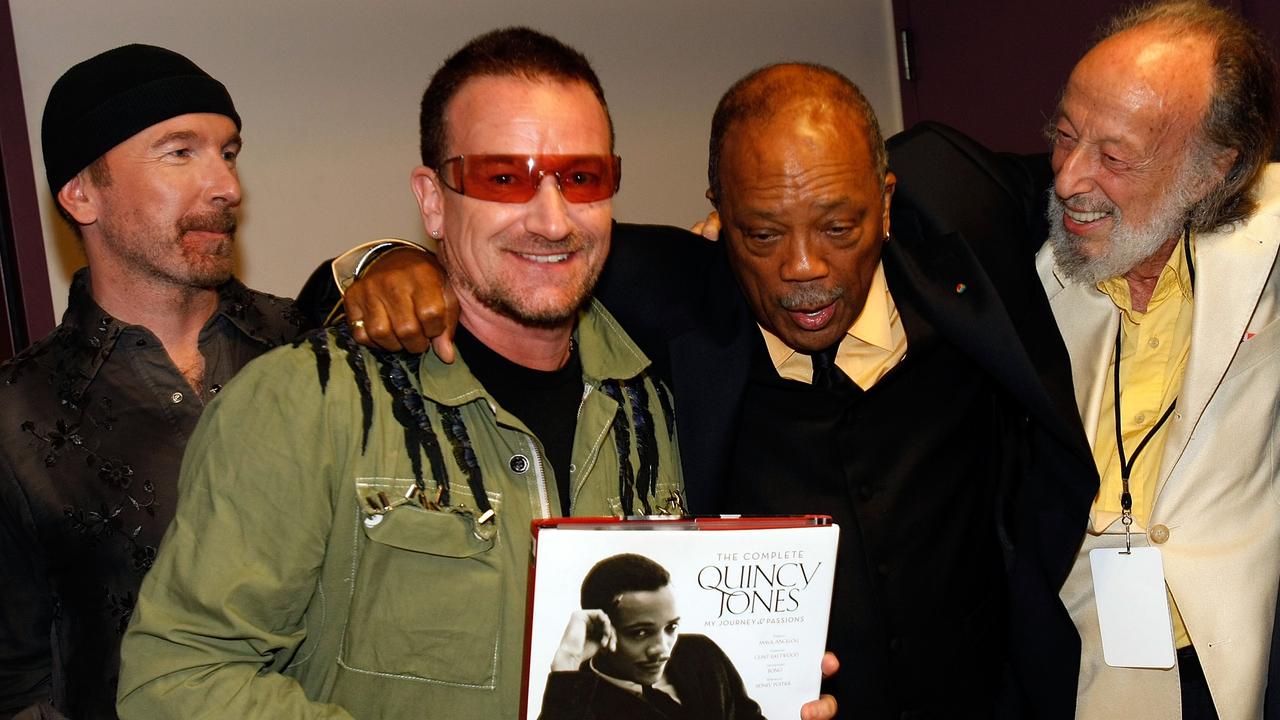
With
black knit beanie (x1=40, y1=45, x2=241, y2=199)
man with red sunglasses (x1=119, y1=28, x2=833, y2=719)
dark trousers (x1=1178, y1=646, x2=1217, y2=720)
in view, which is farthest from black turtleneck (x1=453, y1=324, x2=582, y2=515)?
dark trousers (x1=1178, y1=646, x2=1217, y2=720)

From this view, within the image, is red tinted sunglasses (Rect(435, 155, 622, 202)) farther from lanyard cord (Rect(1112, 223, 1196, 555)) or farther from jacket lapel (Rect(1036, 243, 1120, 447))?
lanyard cord (Rect(1112, 223, 1196, 555))

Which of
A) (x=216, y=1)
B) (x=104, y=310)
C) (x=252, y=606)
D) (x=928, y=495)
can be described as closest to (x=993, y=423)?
(x=928, y=495)

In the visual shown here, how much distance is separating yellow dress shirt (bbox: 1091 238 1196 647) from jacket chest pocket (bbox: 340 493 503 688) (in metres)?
1.33

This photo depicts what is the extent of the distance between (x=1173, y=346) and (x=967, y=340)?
545mm

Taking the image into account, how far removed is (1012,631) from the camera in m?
2.35

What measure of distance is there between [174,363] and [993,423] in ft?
5.60

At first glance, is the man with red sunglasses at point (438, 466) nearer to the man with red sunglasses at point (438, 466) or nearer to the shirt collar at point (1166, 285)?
the man with red sunglasses at point (438, 466)

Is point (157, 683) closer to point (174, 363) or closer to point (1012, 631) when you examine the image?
point (174, 363)

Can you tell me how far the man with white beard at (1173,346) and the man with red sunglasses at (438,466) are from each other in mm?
980

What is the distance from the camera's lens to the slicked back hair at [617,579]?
1.59 meters

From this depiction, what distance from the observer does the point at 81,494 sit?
7.39 ft

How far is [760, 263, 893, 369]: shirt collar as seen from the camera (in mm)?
2232

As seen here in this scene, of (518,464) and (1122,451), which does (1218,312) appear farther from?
(518,464)

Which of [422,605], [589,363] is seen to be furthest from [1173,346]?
[422,605]
